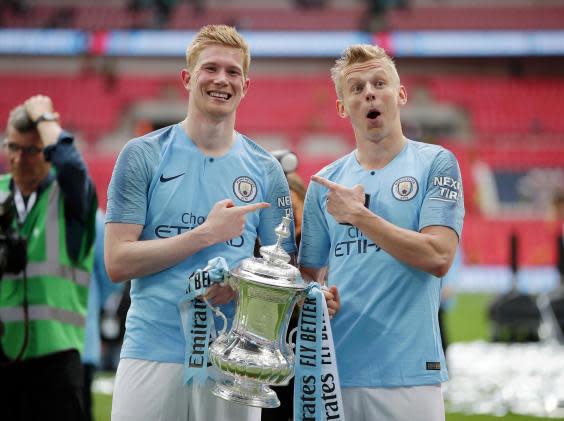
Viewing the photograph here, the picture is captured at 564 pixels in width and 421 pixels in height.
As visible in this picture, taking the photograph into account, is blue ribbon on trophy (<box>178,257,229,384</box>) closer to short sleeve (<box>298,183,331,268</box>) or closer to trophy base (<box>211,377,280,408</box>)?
trophy base (<box>211,377,280,408</box>)

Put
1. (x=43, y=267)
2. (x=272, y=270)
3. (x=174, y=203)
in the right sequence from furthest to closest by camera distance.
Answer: (x=43, y=267), (x=174, y=203), (x=272, y=270)

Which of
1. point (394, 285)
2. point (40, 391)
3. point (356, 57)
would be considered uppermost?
point (356, 57)

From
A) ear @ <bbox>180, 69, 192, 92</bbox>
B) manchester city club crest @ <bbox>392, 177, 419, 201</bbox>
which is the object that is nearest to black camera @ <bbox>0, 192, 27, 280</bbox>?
ear @ <bbox>180, 69, 192, 92</bbox>

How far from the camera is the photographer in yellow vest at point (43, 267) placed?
3744mm

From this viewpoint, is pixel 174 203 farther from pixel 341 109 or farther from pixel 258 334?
pixel 341 109

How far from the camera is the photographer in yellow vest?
374 cm

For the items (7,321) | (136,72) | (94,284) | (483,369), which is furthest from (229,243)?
(136,72)

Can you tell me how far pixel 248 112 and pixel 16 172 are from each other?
24.4 metres

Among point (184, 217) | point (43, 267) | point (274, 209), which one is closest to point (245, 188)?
point (274, 209)

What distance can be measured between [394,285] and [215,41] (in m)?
1.05

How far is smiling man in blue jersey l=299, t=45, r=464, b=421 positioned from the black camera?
1.31 metres

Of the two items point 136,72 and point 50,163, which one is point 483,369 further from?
point 136,72

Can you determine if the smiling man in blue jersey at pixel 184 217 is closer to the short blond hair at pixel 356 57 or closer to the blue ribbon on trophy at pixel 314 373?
the blue ribbon on trophy at pixel 314 373

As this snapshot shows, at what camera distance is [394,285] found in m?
3.07
